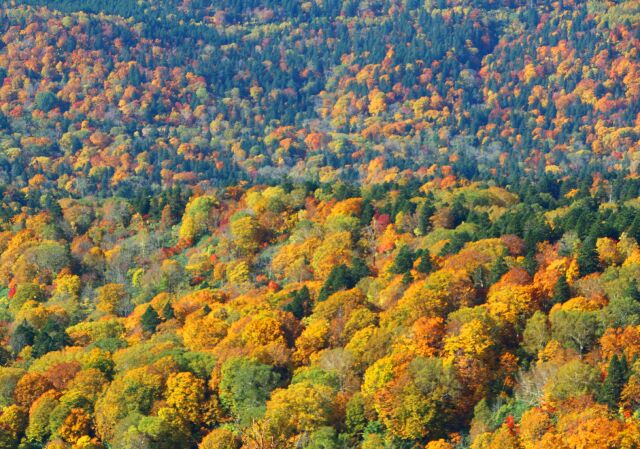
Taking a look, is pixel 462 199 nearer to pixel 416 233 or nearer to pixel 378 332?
pixel 416 233

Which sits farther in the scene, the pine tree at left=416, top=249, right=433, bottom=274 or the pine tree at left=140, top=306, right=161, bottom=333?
the pine tree at left=140, top=306, right=161, bottom=333

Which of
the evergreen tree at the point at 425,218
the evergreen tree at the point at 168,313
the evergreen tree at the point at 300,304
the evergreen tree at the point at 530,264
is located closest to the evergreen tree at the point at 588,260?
the evergreen tree at the point at 530,264

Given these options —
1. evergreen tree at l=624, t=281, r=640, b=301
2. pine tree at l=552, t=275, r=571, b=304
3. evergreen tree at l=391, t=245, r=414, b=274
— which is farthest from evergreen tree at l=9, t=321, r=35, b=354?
evergreen tree at l=624, t=281, r=640, b=301

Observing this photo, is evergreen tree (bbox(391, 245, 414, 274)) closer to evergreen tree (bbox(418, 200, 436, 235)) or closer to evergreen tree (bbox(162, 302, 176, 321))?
evergreen tree (bbox(418, 200, 436, 235))

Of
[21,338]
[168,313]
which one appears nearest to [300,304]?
[168,313]

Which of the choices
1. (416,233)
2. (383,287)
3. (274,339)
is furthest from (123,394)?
(416,233)

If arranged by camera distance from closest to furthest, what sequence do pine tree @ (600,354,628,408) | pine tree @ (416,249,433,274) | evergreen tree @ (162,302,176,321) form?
pine tree @ (600,354,628,408), pine tree @ (416,249,433,274), evergreen tree @ (162,302,176,321)

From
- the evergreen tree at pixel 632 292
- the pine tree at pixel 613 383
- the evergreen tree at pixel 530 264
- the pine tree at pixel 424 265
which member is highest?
the pine tree at pixel 613 383

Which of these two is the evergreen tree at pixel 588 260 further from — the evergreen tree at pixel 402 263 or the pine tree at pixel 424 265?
the evergreen tree at pixel 402 263
